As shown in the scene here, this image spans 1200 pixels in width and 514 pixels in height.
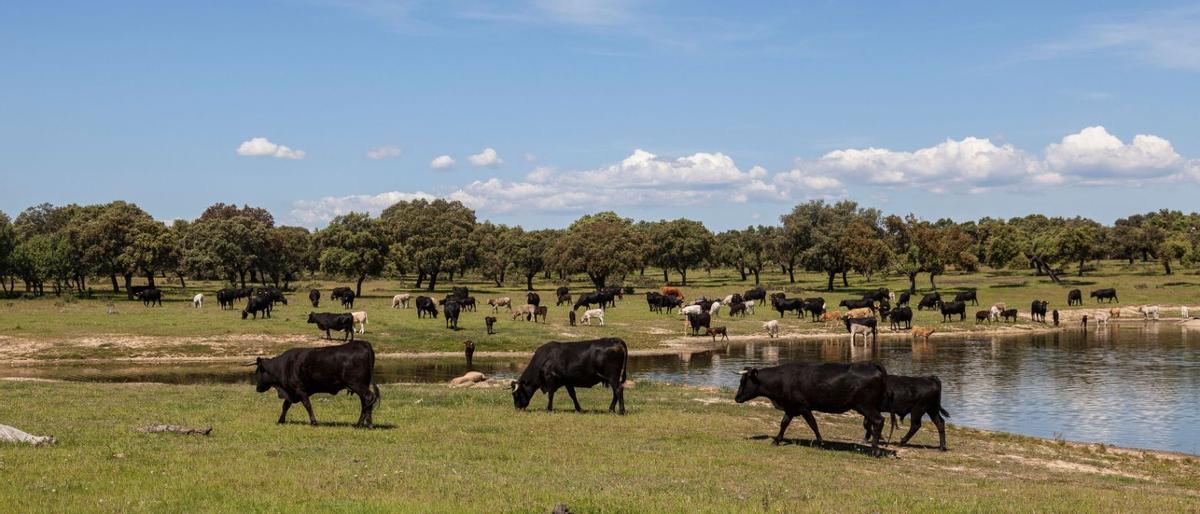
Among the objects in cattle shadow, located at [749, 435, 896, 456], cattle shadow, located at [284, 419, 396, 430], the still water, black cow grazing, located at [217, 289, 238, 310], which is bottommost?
the still water

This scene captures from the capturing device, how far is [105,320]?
54.5m

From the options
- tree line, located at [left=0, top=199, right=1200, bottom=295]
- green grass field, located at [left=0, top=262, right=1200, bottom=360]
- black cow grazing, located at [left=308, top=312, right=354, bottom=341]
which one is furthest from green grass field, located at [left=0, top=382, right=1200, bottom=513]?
tree line, located at [left=0, top=199, right=1200, bottom=295]

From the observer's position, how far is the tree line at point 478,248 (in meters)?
86.8

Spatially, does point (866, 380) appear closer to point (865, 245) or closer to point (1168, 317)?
point (1168, 317)

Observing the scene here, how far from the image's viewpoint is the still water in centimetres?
2820

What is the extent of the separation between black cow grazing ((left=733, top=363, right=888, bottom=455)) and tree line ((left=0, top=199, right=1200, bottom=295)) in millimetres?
78169

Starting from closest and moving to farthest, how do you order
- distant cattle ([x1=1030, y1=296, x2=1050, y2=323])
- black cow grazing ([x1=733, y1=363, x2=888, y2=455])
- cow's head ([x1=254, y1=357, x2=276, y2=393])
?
1. black cow grazing ([x1=733, y1=363, x2=888, y2=455])
2. cow's head ([x1=254, y1=357, x2=276, y2=393])
3. distant cattle ([x1=1030, y1=296, x2=1050, y2=323])

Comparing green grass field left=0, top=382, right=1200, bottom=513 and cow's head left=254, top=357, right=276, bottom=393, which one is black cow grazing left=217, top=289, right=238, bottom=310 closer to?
green grass field left=0, top=382, right=1200, bottom=513

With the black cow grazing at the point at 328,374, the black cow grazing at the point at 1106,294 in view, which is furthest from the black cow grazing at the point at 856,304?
the black cow grazing at the point at 328,374

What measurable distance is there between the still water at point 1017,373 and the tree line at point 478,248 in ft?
138

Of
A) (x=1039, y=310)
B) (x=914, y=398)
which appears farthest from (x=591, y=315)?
(x=914, y=398)

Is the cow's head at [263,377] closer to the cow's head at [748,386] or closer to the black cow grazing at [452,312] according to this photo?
the cow's head at [748,386]

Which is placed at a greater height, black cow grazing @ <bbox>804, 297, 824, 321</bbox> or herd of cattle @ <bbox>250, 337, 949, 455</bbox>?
herd of cattle @ <bbox>250, 337, 949, 455</bbox>

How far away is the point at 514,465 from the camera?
603 inches
